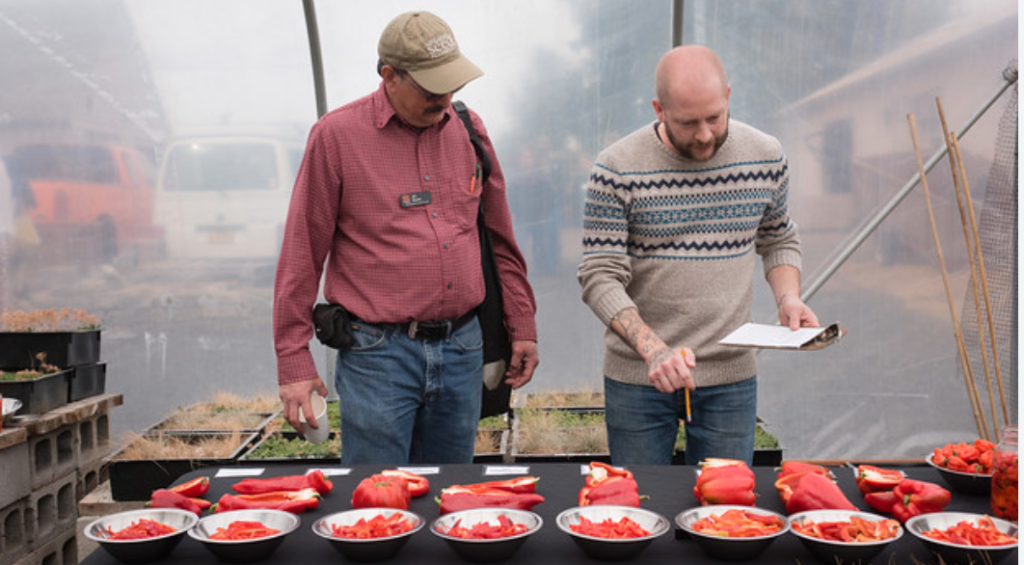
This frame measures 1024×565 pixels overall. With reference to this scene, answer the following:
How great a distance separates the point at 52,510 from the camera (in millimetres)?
3812

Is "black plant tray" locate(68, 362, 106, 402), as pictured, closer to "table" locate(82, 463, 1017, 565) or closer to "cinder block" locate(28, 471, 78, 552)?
"cinder block" locate(28, 471, 78, 552)

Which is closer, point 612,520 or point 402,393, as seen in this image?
point 612,520

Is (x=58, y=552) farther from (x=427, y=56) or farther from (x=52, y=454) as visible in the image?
(x=427, y=56)

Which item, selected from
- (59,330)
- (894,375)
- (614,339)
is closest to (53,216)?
(59,330)

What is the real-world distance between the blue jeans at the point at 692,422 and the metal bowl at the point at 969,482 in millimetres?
625

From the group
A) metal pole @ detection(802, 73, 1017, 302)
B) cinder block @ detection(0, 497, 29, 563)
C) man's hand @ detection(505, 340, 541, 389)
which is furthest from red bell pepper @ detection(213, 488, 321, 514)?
metal pole @ detection(802, 73, 1017, 302)

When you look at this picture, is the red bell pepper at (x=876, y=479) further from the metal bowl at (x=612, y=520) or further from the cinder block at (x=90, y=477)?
the cinder block at (x=90, y=477)

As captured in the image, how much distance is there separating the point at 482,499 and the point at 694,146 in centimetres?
108

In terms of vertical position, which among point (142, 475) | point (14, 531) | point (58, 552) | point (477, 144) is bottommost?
point (58, 552)

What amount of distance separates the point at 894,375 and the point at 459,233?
253 centimetres

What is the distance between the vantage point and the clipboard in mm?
1974

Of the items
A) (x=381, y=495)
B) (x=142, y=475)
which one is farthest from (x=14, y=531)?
(x=381, y=495)

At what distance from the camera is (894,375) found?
169 inches

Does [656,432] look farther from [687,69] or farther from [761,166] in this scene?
[687,69]
